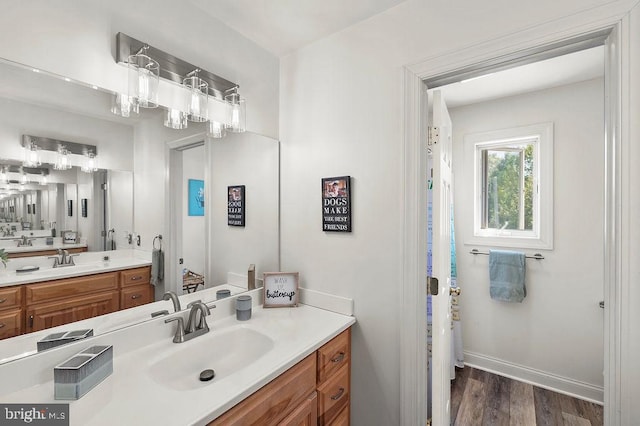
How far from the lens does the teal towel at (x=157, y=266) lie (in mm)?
1326

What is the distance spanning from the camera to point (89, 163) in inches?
45.9

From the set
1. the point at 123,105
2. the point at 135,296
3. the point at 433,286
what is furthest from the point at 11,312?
the point at 433,286

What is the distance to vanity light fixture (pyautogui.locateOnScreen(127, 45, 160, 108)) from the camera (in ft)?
3.84

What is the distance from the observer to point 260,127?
175cm

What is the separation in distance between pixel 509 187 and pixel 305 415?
8.36ft

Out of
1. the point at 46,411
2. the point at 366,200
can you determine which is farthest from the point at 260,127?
the point at 46,411

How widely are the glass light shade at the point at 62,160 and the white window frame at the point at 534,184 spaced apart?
2816 millimetres

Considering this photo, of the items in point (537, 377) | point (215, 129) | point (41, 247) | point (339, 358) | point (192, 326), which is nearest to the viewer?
point (41, 247)

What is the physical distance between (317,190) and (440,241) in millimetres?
726

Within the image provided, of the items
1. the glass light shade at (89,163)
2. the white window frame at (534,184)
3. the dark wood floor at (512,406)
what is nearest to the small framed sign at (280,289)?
the glass light shade at (89,163)

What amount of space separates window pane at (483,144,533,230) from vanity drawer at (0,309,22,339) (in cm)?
312

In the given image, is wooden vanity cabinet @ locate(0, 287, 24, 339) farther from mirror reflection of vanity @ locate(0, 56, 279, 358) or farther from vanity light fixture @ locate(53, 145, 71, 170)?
vanity light fixture @ locate(53, 145, 71, 170)

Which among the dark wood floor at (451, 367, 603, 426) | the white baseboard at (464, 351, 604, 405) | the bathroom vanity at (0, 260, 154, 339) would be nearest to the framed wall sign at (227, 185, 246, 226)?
the bathroom vanity at (0, 260, 154, 339)

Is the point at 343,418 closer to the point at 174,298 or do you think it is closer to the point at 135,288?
the point at 174,298
